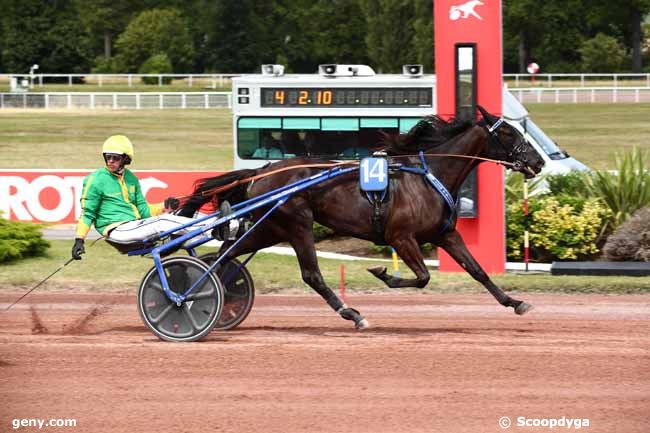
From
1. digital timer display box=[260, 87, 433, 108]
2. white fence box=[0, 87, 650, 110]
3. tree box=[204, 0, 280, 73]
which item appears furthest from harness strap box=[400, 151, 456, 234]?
tree box=[204, 0, 280, 73]

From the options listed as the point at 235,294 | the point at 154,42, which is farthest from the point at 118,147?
the point at 154,42

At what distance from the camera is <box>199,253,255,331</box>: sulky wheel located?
922cm

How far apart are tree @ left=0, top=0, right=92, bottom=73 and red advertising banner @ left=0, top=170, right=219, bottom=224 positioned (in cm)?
4022

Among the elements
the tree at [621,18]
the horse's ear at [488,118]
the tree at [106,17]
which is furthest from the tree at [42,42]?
the horse's ear at [488,118]

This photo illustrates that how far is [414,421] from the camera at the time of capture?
6.58 meters

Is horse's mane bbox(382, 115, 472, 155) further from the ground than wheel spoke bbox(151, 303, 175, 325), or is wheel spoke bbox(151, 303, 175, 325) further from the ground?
horse's mane bbox(382, 115, 472, 155)

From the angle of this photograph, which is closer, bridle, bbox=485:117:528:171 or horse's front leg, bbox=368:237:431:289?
horse's front leg, bbox=368:237:431:289

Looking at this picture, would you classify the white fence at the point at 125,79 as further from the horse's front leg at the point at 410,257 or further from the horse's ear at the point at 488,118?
the horse's front leg at the point at 410,257

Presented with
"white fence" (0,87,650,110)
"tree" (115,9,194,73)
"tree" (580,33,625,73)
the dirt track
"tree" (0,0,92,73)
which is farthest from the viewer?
"tree" (115,9,194,73)

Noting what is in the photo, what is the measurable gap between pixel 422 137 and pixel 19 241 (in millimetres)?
6206

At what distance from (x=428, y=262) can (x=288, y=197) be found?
6.12 metres

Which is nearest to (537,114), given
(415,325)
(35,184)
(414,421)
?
(35,184)

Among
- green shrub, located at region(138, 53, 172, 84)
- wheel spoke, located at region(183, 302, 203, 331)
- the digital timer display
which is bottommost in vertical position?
wheel spoke, located at region(183, 302, 203, 331)

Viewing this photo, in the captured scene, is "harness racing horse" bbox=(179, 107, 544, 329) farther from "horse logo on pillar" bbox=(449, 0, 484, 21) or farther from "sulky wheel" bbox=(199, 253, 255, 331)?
"horse logo on pillar" bbox=(449, 0, 484, 21)
